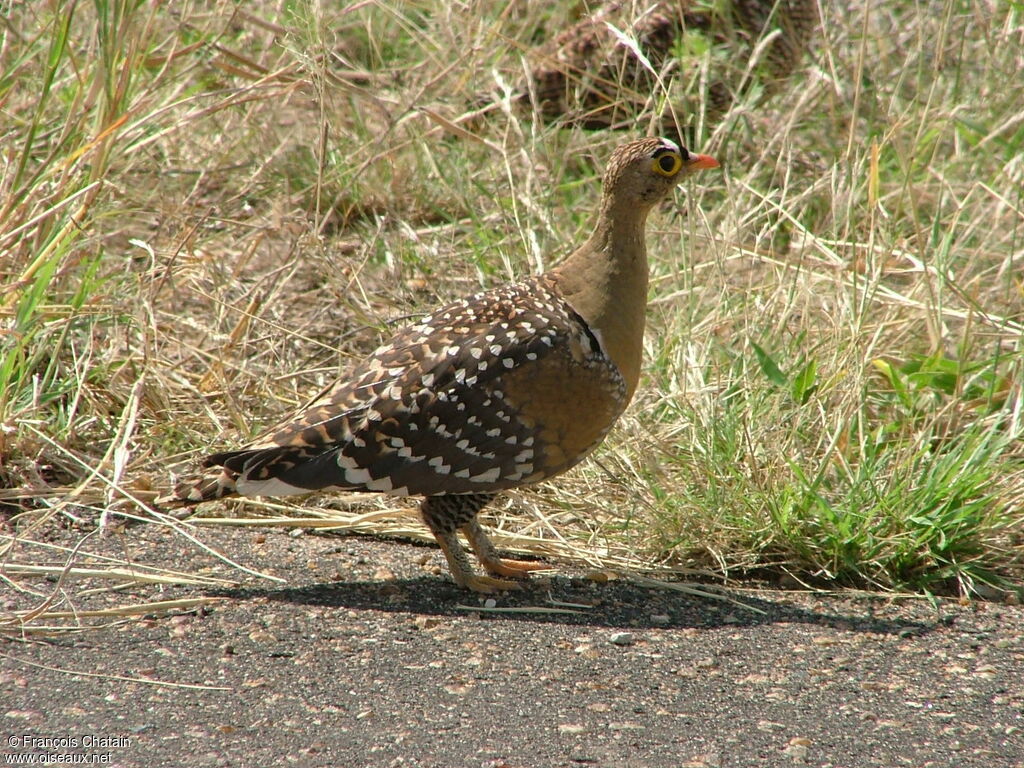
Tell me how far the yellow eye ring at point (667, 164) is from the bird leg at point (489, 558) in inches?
53.4

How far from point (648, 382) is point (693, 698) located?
195 centimetres

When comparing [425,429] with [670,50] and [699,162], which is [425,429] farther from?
[670,50]

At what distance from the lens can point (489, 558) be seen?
4016mm

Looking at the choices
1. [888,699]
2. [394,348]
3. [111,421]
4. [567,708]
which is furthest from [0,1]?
[888,699]

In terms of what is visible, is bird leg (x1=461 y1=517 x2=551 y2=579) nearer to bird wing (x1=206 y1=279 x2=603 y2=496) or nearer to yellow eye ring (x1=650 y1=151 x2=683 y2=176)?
bird wing (x1=206 y1=279 x2=603 y2=496)

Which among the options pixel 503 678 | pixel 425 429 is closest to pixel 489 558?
pixel 425 429

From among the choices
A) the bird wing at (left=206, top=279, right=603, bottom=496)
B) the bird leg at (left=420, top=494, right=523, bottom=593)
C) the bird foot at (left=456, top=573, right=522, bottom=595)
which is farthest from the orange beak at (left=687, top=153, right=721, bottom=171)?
the bird foot at (left=456, top=573, right=522, bottom=595)

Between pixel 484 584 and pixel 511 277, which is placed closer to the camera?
pixel 484 584

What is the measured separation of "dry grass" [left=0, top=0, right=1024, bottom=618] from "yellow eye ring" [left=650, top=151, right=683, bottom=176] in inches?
21.4

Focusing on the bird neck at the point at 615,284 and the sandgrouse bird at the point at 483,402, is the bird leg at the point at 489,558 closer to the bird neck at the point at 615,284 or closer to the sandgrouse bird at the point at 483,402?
the sandgrouse bird at the point at 483,402

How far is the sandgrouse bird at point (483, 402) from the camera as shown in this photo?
3.67m

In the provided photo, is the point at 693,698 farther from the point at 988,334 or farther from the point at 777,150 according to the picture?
the point at 777,150

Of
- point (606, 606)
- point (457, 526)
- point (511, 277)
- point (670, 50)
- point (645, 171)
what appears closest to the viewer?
point (606, 606)

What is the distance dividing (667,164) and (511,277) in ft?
4.06
